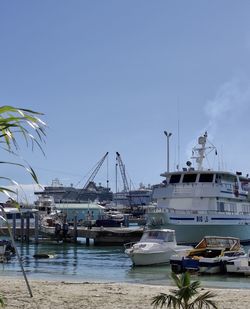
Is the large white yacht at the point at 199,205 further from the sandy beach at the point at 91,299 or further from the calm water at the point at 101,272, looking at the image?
the sandy beach at the point at 91,299

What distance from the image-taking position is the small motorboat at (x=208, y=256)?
92.1 ft

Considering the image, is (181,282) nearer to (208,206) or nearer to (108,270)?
(108,270)

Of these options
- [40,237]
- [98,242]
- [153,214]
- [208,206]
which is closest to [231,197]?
[208,206]

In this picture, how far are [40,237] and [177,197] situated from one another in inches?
969

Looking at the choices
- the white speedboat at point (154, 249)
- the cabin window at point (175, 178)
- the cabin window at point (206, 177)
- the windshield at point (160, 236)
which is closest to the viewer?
the white speedboat at point (154, 249)

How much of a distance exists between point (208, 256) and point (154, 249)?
385 centimetres

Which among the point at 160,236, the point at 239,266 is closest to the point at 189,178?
the point at 160,236

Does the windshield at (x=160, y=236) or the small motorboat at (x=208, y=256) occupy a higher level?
the windshield at (x=160, y=236)

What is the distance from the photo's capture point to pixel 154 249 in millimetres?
33812

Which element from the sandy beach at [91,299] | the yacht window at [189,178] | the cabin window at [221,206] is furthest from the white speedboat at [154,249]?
the yacht window at [189,178]

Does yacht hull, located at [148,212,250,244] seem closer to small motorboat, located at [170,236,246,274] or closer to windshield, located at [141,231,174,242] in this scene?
windshield, located at [141,231,174,242]

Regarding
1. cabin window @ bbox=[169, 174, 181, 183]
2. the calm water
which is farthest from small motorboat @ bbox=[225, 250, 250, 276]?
cabin window @ bbox=[169, 174, 181, 183]

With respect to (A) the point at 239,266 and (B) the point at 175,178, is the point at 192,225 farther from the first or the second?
(A) the point at 239,266

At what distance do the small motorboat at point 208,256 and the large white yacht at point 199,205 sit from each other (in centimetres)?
1358
